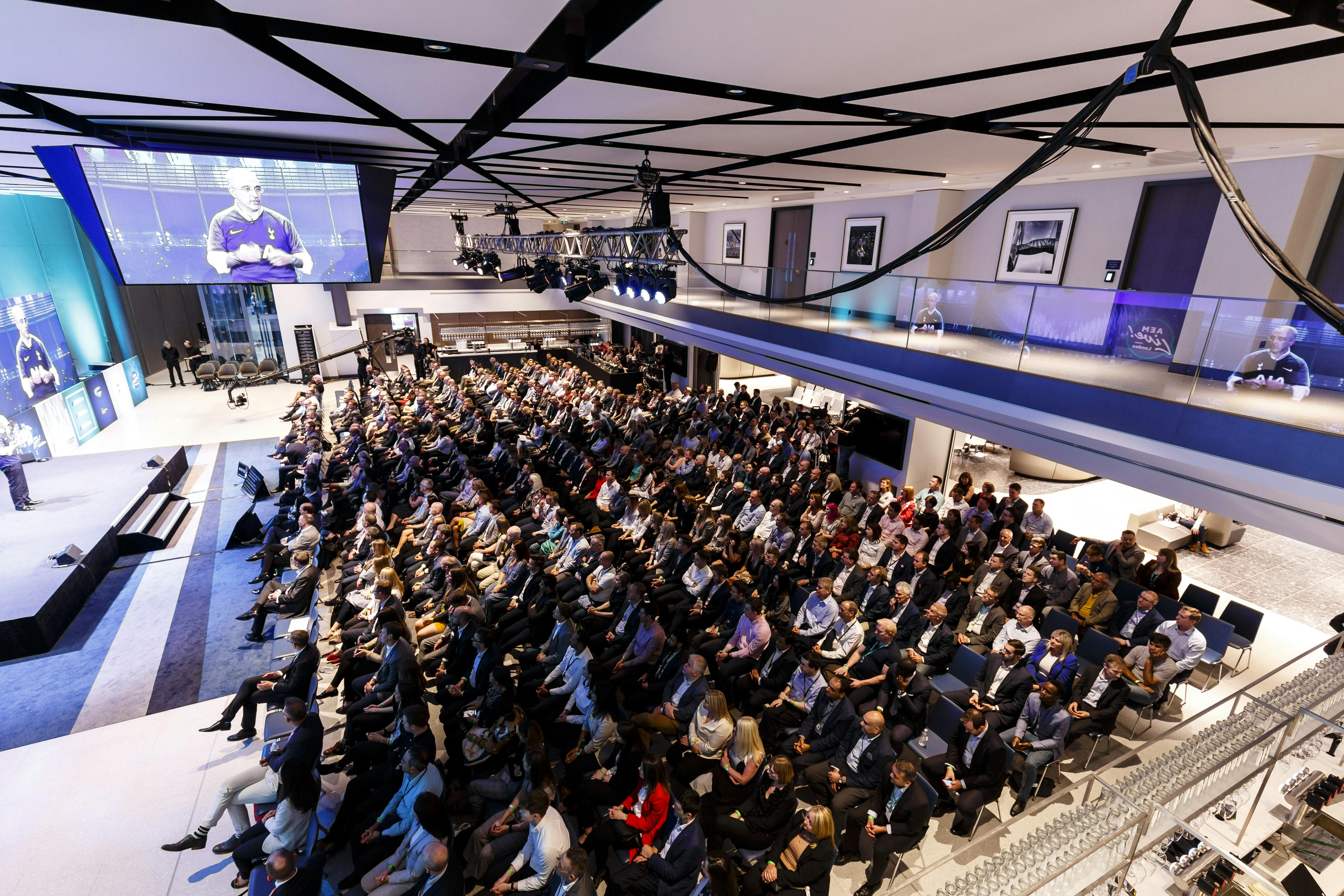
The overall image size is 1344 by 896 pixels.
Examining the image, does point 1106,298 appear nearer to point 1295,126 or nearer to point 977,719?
point 1295,126

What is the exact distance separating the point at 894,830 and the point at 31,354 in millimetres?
16826

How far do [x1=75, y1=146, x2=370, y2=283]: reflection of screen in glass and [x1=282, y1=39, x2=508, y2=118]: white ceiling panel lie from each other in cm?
163

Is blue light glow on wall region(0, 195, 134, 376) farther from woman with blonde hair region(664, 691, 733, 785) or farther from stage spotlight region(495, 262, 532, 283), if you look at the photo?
A: woman with blonde hair region(664, 691, 733, 785)

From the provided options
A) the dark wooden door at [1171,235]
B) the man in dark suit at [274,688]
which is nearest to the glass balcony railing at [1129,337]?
the dark wooden door at [1171,235]

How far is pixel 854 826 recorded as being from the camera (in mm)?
4000

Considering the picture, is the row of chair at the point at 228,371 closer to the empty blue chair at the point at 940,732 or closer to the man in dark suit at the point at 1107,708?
the empty blue chair at the point at 940,732

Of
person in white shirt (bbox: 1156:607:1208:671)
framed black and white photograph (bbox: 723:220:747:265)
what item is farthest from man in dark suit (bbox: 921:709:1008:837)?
framed black and white photograph (bbox: 723:220:747:265)

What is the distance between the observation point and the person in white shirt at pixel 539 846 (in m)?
3.55

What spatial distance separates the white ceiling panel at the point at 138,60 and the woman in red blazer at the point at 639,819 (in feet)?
15.1

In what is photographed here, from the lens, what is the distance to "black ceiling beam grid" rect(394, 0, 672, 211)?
2453 mm

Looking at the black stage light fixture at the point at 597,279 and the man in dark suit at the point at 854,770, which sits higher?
the black stage light fixture at the point at 597,279

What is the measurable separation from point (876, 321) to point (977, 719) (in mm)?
5895

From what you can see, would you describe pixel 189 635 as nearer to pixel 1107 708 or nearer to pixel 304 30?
pixel 304 30

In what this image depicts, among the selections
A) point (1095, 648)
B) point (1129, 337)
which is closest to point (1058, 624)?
point (1095, 648)
